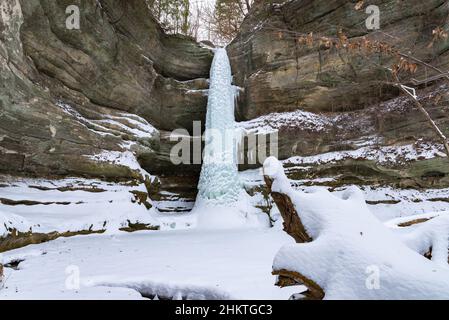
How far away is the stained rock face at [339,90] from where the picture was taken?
1028cm

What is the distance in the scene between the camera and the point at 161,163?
1383 centimetres

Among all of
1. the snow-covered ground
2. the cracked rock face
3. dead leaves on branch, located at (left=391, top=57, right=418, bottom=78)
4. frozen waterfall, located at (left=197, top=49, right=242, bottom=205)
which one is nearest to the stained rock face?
frozen waterfall, located at (left=197, top=49, right=242, bottom=205)

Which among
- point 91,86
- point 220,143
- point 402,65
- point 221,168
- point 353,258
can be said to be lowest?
point 353,258

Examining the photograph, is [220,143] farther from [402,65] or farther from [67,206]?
[402,65]

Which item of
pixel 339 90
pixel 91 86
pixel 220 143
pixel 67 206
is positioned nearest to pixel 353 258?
pixel 67 206

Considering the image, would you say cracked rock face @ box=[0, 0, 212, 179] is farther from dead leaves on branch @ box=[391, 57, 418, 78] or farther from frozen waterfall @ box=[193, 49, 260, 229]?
dead leaves on branch @ box=[391, 57, 418, 78]

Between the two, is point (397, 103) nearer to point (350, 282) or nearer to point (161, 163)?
point (161, 163)

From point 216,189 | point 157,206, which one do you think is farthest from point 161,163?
point 216,189

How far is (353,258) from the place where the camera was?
2.08 m

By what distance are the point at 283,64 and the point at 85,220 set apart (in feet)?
33.8

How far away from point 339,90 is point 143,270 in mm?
11218

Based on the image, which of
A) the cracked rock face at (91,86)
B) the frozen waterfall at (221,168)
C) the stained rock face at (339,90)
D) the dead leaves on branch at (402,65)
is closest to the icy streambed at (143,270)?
the dead leaves on branch at (402,65)

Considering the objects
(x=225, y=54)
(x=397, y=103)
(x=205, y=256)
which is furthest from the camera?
(x=225, y=54)

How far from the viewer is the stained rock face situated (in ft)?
33.7
